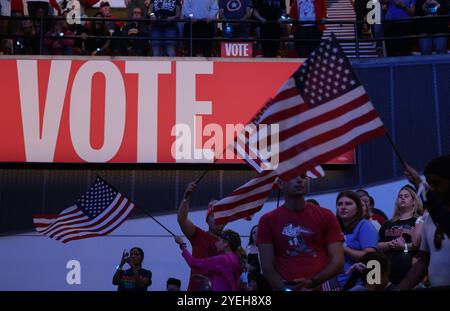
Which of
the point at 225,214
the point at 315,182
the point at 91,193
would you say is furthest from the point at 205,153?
the point at 225,214

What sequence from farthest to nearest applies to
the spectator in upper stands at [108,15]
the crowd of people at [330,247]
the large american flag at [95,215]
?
the spectator in upper stands at [108,15] → the large american flag at [95,215] → the crowd of people at [330,247]

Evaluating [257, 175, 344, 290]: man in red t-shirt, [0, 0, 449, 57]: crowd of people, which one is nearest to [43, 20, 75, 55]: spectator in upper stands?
[0, 0, 449, 57]: crowd of people

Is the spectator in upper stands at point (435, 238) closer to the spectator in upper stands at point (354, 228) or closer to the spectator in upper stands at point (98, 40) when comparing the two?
the spectator in upper stands at point (354, 228)

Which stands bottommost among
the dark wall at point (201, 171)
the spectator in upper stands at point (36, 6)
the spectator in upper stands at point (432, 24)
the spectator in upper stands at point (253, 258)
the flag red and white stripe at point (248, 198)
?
the spectator in upper stands at point (253, 258)

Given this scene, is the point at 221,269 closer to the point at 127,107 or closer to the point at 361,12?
the point at 127,107

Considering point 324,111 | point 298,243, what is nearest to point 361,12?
point 324,111

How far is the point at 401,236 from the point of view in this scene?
9344 mm

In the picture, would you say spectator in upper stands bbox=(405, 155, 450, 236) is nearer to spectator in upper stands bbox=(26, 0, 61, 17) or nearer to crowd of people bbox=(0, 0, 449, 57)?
crowd of people bbox=(0, 0, 449, 57)

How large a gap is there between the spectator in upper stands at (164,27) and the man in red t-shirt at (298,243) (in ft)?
27.4

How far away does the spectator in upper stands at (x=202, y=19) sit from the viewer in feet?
49.3

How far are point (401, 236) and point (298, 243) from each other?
258 cm

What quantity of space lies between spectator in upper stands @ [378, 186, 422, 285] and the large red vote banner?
16.7 ft

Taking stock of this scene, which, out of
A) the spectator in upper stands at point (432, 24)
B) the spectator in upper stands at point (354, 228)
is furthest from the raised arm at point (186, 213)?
the spectator in upper stands at point (432, 24)

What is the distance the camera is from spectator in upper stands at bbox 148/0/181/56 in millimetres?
15070
